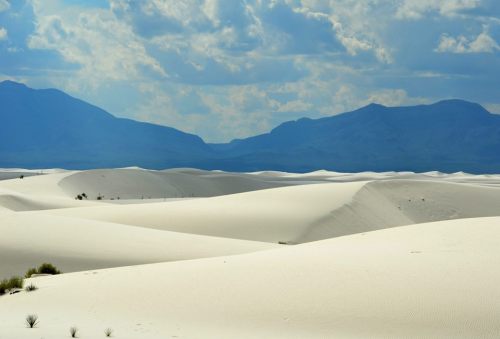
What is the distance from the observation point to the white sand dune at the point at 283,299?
12836 millimetres

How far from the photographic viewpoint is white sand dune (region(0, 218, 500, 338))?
505 inches

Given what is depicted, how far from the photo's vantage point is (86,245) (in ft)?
82.7

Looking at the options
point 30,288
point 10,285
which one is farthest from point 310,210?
point 30,288

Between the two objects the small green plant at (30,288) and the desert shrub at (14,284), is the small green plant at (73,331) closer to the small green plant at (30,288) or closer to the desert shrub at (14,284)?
the small green plant at (30,288)

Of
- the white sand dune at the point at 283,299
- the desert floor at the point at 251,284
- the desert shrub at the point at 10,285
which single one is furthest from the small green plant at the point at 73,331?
the desert shrub at the point at 10,285

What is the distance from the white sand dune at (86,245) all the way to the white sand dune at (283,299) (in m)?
5.36

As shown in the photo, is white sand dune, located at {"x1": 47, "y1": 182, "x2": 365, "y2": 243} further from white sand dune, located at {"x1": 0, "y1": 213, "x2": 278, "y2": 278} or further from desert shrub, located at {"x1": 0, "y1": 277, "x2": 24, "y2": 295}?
desert shrub, located at {"x1": 0, "y1": 277, "x2": 24, "y2": 295}

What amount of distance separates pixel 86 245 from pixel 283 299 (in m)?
12.0

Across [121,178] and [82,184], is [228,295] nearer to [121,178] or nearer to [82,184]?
[82,184]

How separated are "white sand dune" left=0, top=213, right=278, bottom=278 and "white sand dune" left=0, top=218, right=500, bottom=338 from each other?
5360 mm

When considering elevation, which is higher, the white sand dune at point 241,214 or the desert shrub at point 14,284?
the white sand dune at point 241,214

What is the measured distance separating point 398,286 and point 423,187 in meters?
42.1

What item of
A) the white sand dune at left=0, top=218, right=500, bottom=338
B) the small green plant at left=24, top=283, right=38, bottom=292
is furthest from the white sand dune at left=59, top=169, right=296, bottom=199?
the white sand dune at left=0, top=218, right=500, bottom=338

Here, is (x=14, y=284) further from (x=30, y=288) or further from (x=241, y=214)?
(x=241, y=214)
